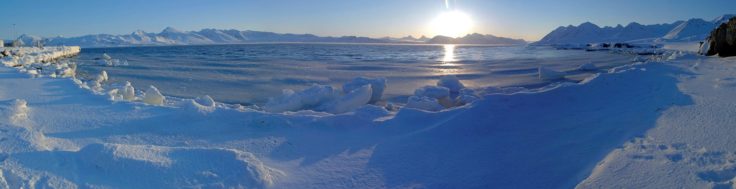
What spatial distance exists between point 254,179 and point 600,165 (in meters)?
2.68

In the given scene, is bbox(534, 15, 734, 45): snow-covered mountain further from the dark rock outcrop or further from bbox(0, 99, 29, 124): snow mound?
bbox(0, 99, 29, 124): snow mound

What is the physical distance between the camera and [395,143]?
4816 mm

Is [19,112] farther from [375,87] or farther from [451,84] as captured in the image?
[451,84]

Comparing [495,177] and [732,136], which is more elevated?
[732,136]

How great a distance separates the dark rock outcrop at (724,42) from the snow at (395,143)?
10.3m

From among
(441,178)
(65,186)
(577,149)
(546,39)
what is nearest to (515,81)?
(577,149)

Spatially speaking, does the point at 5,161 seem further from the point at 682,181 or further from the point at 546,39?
the point at 546,39

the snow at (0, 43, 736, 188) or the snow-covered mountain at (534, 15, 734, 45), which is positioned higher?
the snow-covered mountain at (534, 15, 734, 45)

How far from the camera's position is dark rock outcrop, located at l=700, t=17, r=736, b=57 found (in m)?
15.0

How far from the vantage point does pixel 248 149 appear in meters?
4.62

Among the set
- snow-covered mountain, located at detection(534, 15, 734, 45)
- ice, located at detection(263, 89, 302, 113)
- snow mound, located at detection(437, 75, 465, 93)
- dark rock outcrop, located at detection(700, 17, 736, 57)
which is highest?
snow-covered mountain, located at detection(534, 15, 734, 45)

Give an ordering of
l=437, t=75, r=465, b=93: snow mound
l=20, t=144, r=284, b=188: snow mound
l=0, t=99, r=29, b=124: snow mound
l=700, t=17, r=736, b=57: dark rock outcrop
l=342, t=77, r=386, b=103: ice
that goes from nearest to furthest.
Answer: l=20, t=144, r=284, b=188: snow mound, l=0, t=99, r=29, b=124: snow mound, l=342, t=77, r=386, b=103: ice, l=437, t=75, r=465, b=93: snow mound, l=700, t=17, r=736, b=57: dark rock outcrop

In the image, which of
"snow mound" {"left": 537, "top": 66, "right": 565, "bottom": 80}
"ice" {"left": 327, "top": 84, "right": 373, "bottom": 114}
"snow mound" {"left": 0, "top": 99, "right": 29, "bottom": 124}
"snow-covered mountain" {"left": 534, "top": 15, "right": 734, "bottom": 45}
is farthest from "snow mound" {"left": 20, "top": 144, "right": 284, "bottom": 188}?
"snow-covered mountain" {"left": 534, "top": 15, "right": 734, "bottom": 45}

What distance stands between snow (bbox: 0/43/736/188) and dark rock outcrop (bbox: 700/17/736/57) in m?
10.3
